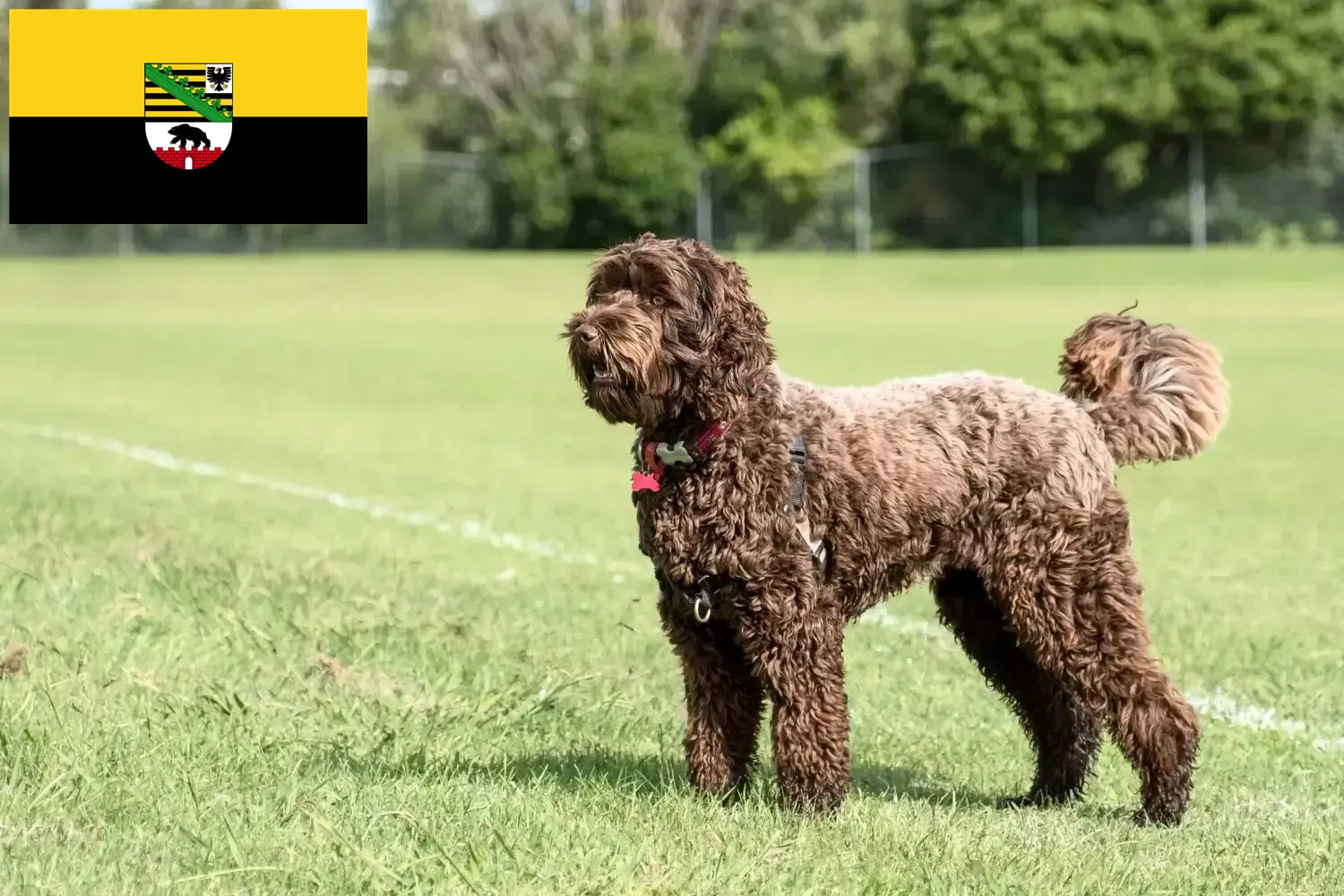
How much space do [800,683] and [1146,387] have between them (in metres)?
1.75

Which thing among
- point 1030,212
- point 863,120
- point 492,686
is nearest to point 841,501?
point 492,686

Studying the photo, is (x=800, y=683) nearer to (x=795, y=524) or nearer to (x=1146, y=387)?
(x=795, y=524)

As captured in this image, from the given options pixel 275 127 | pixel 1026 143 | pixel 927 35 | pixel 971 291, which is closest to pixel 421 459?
pixel 275 127

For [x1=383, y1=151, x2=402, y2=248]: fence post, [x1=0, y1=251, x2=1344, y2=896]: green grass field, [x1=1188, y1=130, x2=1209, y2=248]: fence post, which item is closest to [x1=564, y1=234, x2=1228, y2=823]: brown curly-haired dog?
[x1=0, y1=251, x2=1344, y2=896]: green grass field

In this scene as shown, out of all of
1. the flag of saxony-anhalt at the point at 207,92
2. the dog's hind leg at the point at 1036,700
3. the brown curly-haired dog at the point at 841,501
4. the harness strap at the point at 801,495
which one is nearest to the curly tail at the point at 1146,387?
the brown curly-haired dog at the point at 841,501

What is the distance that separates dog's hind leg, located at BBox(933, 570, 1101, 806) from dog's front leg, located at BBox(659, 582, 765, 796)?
0.98m

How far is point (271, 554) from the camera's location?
10.7m

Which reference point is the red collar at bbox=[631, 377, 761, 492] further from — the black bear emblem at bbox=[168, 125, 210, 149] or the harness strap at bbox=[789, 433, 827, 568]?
the black bear emblem at bbox=[168, 125, 210, 149]

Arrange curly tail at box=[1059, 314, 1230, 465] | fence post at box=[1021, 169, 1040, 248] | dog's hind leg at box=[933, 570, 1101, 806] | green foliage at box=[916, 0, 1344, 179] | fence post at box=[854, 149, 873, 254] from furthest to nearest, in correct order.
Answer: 1. fence post at box=[854, 149, 873, 254]
2. fence post at box=[1021, 169, 1040, 248]
3. green foliage at box=[916, 0, 1344, 179]
4. dog's hind leg at box=[933, 570, 1101, 806]
5. curly tail at box=[1059, 314, 1230, 465]

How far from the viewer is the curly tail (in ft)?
20.4

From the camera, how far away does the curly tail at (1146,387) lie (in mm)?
6223

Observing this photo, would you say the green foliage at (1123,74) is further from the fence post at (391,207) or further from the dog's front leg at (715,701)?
the dog's front leg at (715,701)

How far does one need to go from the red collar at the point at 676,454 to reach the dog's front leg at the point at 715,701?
1.26 ft

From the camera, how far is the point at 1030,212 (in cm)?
5450
